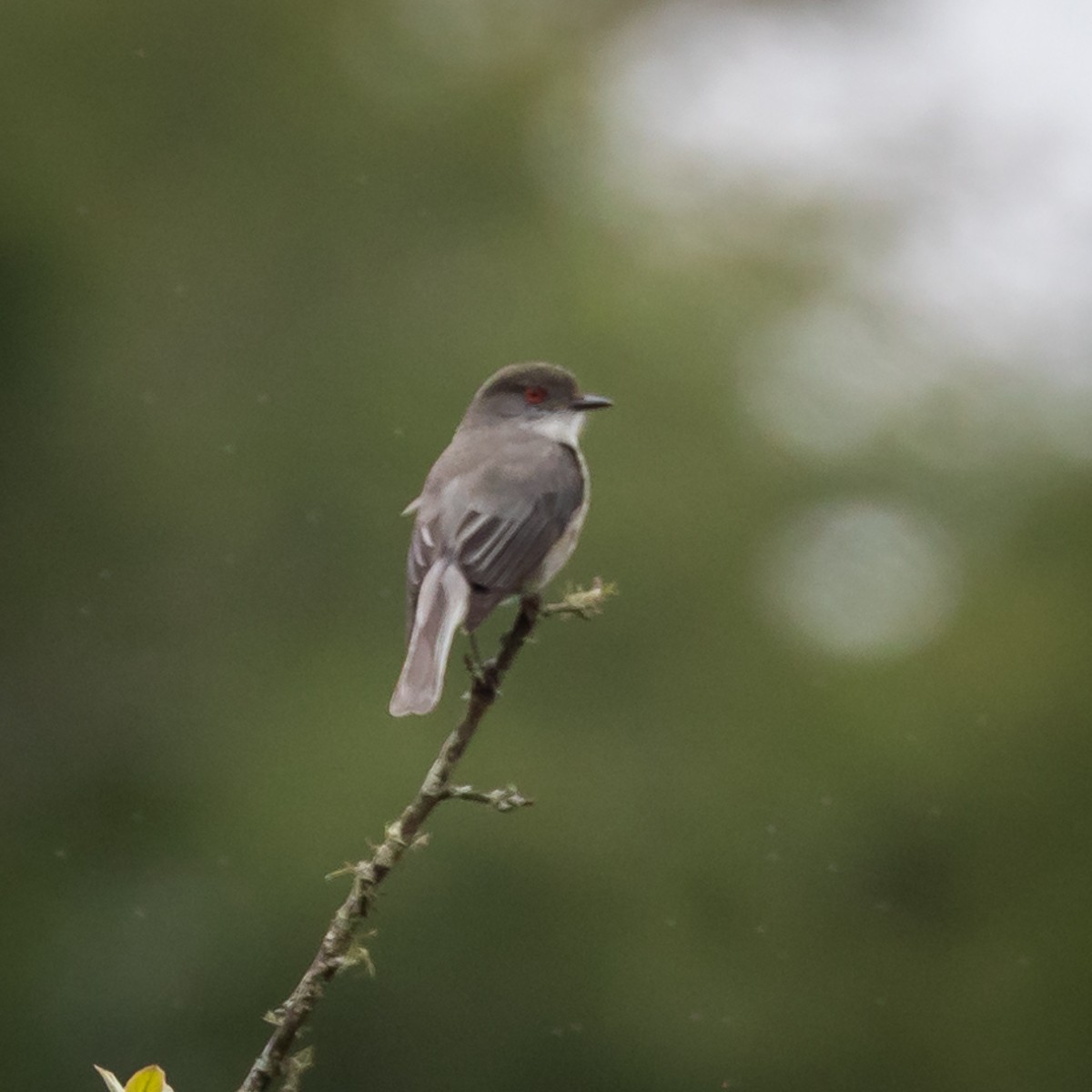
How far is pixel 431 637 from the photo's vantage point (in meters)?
3.57

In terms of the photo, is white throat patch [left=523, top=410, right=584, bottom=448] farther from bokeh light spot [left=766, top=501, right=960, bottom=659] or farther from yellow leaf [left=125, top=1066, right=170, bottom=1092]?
bokeh light spot [left=766, top=501, right=960, bottom=659]

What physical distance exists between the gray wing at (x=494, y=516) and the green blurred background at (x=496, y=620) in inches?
288

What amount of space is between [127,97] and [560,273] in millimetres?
3444

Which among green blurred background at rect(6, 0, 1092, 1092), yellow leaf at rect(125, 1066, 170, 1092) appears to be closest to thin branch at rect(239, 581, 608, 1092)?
yellow leaf at rect(125, 1066, 170, 1092)

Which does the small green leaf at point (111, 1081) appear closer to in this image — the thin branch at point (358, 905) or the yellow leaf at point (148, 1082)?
the yellow leaf at point (148, 1082)

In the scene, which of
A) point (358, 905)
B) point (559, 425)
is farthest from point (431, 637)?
point (358, 905)

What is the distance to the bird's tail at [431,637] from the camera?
10.4 ft


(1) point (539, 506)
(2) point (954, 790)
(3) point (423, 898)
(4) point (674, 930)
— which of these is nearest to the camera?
(1) point (539, 506)

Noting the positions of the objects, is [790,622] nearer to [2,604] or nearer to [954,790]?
[954,790]

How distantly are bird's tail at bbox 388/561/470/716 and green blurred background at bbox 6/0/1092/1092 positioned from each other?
7.85 meters

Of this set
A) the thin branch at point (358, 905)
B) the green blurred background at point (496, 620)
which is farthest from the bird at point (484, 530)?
the green blurred background at point (496, 620)

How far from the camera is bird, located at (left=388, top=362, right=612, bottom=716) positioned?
359 cm

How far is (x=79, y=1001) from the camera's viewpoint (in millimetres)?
11805

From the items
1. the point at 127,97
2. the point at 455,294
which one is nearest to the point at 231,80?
the point at 127,97
